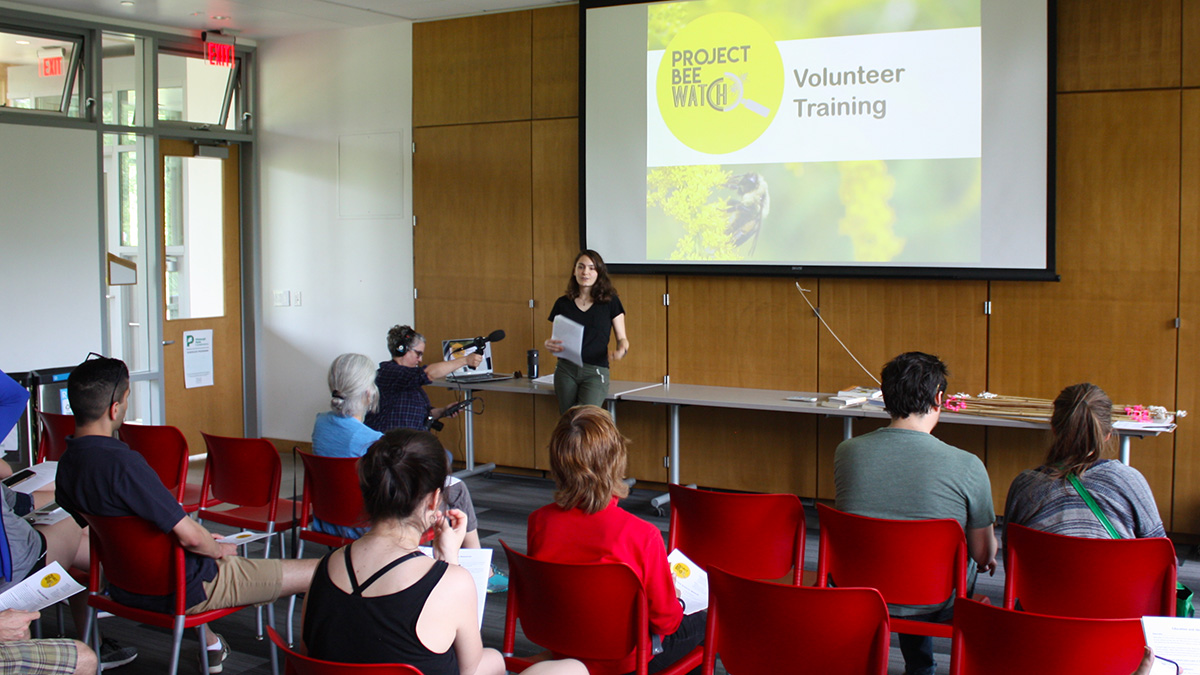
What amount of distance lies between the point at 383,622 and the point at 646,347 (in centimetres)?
456

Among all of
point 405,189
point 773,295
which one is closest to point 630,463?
point 773,295

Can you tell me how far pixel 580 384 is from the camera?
19.3ft

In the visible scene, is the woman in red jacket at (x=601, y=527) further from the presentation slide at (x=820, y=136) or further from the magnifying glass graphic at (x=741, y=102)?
the magnifying glass graphic at (x=741, y=102)

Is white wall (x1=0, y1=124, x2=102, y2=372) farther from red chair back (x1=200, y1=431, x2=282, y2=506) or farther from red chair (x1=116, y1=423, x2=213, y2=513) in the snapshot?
red chair back (x1=200, y1=431, x2=282, y2=506)

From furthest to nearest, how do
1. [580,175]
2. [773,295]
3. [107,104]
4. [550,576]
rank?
[107,104]
[580,175]
[773,295]
[550,576]

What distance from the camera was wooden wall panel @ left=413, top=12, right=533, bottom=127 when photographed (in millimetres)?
6727

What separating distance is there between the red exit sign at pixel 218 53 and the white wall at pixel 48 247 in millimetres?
1105

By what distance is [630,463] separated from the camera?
6.57 meters

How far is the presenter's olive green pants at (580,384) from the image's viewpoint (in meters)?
5.81

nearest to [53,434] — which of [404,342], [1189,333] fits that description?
[404,342]

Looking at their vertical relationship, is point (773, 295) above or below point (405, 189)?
below

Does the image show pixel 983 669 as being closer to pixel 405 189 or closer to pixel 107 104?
pixel 405 189

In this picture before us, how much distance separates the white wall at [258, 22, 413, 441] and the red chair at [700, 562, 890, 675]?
542 centimetres

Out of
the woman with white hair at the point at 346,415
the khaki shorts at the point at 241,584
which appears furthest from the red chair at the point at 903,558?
the woman with white hair at the point at 346,415
